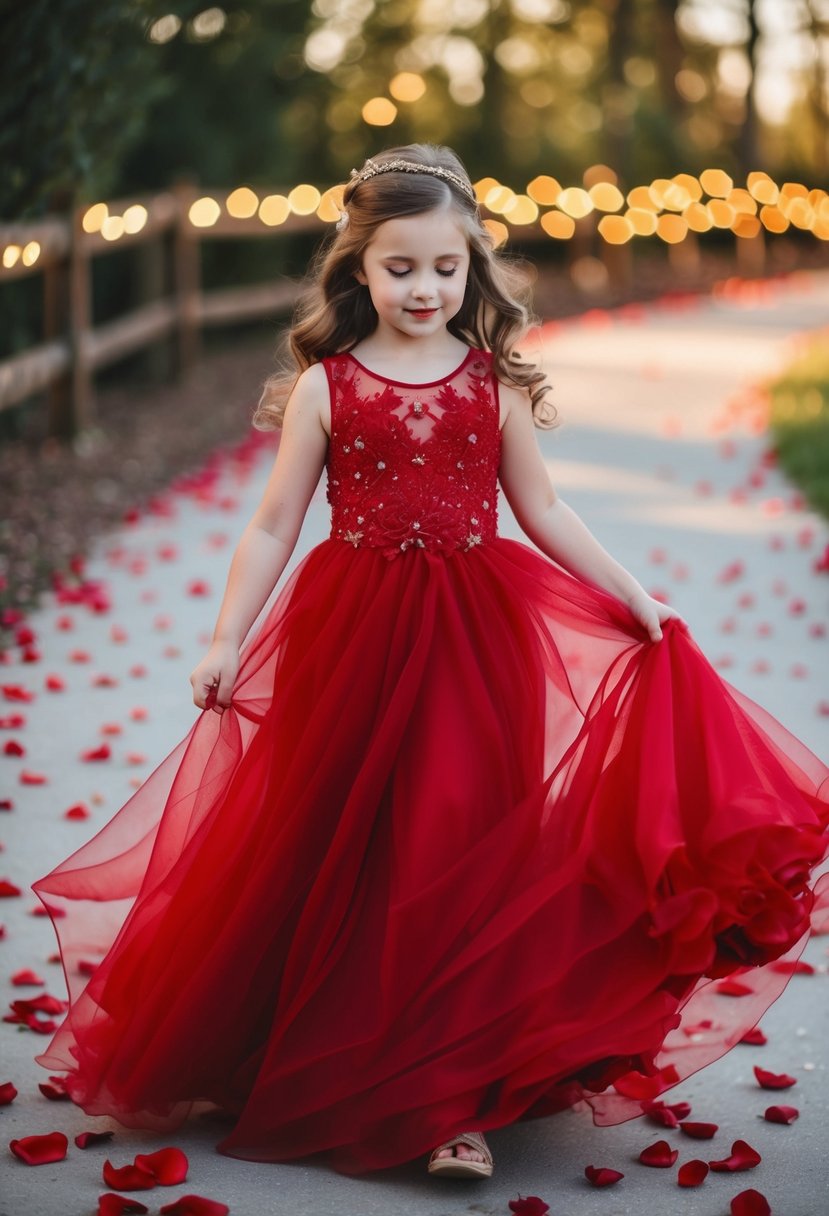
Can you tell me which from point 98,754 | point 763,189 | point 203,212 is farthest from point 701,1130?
point 763,189

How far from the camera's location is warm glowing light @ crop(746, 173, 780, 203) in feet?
78.9

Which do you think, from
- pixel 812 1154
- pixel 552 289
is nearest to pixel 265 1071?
pixel 812 1154

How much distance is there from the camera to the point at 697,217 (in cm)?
2288

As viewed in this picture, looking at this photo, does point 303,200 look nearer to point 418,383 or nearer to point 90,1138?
point 418,383

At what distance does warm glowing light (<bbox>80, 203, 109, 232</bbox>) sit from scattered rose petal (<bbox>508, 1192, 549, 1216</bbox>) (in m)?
7.57

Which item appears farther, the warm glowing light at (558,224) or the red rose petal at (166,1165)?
the warm glowing light at (558,224)

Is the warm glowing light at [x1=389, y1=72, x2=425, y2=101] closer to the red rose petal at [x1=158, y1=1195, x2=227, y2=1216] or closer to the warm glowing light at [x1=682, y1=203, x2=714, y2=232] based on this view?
the warm glowing light at [x1=682, y1=203, x2=714, y2=232]

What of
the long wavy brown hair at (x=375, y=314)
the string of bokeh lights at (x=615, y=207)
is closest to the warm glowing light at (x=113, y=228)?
the string of bokeh lights at (x=615, y=207)

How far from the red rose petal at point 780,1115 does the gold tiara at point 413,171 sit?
1842 mm

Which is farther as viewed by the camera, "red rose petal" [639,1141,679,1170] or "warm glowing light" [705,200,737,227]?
"warm glowing light" [705,200,737,227]

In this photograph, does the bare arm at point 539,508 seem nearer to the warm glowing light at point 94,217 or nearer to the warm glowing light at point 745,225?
the warm glowing light at point 94,217

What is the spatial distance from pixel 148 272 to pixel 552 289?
8.89 metres

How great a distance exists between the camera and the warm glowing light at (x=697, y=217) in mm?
22734

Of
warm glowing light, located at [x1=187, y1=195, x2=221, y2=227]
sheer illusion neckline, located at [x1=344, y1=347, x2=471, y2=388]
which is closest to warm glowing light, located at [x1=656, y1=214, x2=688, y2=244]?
warm glowing light, located at [x1=187, y1=195, x2=221, y2=227]
